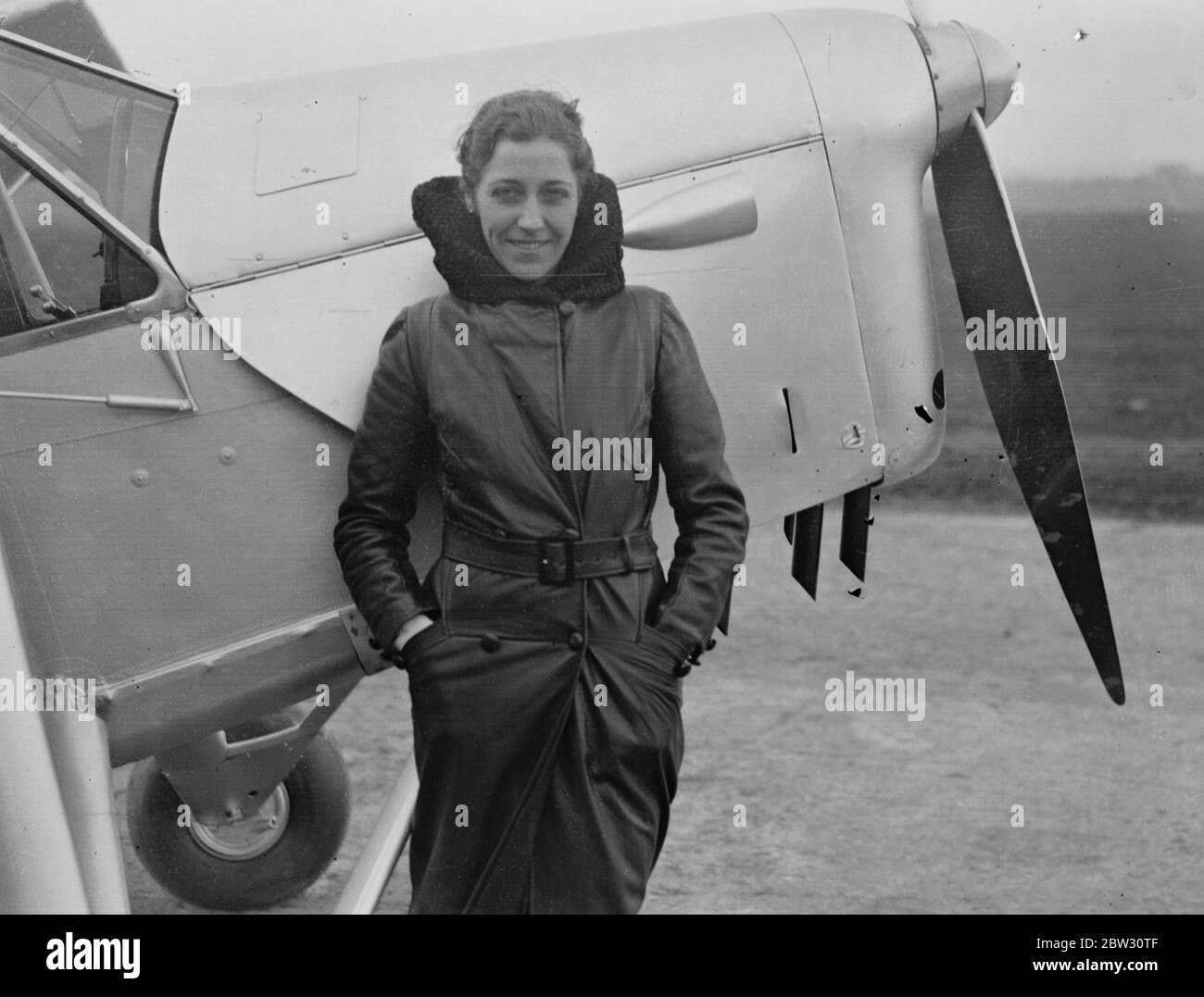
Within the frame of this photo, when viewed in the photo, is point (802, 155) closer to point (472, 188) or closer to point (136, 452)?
point (472, 188)

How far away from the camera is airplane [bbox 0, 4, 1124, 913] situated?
2.28 metres

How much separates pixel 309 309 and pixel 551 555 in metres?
0.56

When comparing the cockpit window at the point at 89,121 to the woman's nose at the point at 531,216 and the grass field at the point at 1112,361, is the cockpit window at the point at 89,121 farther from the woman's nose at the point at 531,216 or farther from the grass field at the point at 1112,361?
the grass field at the point at 1112,361

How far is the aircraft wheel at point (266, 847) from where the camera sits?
130 inches

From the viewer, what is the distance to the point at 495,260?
7.50ft

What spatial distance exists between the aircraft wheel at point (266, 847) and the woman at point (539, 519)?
102 centimetres

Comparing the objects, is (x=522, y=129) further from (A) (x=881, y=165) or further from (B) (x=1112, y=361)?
(B) (x=1112, y=361)

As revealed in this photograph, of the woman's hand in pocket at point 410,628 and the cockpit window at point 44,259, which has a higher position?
the cockpit window at point 44,259

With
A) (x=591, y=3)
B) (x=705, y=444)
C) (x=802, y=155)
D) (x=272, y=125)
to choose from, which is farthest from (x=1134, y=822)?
(x=272, y=125)

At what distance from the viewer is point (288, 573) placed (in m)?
2.35

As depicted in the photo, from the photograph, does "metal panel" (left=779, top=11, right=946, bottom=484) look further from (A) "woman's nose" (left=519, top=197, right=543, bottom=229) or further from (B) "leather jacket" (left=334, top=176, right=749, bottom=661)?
(A) "woman's nose" (left=519, top=197, right=543, bottom=229)
